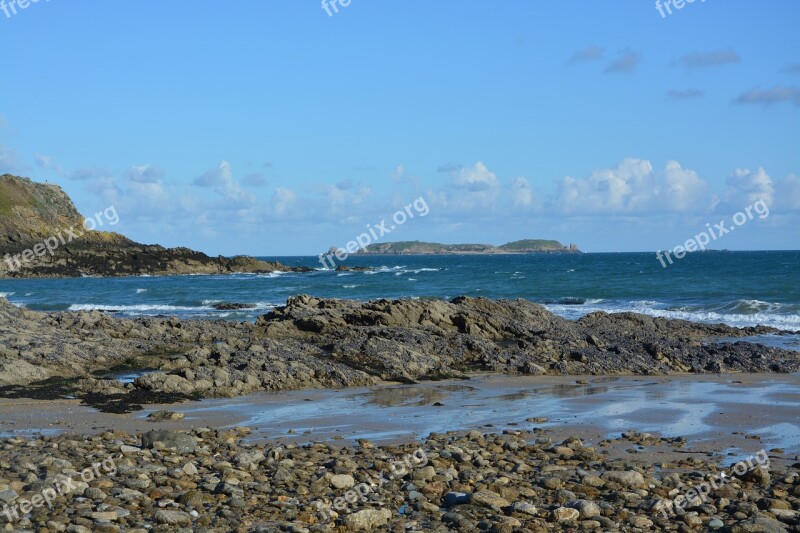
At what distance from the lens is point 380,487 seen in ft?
25.0

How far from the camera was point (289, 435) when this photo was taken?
1014 centimetres

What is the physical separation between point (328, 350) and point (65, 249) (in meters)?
77.8

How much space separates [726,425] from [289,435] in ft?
18.7
